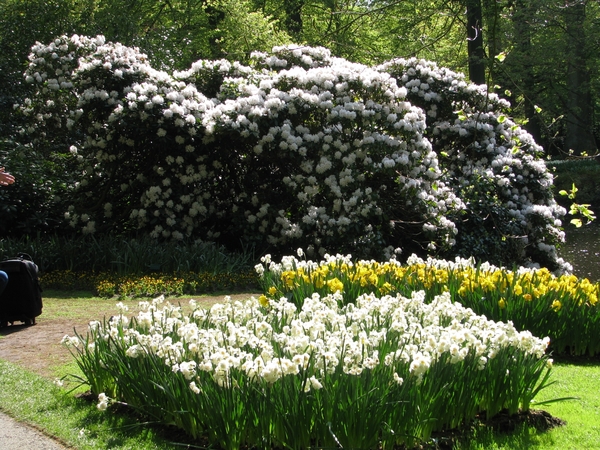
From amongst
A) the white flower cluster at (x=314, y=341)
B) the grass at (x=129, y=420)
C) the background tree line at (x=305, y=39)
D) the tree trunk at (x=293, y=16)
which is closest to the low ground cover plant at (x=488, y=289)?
the grass at (x=129, y=420)

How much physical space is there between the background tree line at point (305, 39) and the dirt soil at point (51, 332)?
11.6ft

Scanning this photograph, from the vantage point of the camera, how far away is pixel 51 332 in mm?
6664

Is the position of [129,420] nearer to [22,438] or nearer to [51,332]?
[22,438]

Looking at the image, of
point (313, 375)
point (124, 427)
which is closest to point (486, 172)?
point (313, 375)

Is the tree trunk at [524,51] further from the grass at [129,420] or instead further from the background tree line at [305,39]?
the grass at [129,420]

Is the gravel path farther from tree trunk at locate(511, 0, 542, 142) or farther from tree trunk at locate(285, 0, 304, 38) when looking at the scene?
tree trunk at locate(285, 0, 304, 38)

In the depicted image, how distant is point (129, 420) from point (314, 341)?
1247 millimetres

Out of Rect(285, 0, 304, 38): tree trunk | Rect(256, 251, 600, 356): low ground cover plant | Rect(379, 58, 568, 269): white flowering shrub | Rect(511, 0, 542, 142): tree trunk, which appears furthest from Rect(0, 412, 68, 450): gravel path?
Rect(285, 0, 304, 38): tree trunk

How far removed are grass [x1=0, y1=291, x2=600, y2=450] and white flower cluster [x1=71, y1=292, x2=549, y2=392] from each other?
0.43m

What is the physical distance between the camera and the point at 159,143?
10820 millimetres

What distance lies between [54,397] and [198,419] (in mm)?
1411

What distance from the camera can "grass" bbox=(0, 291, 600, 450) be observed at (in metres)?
4.03

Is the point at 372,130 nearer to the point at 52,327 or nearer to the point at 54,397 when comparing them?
the point at 52,327

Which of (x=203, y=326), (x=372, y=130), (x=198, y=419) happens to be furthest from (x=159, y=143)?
(x=198, y=419)
